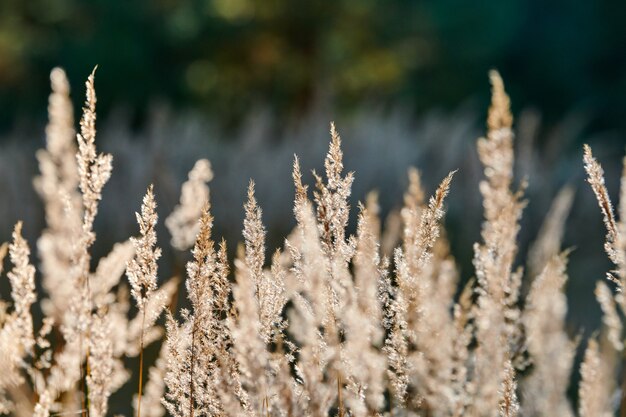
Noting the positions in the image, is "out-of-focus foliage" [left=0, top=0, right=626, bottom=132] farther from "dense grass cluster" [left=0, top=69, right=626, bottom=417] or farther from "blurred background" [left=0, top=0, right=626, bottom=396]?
"dense grass cluster" [left=0, top=69, right=626, bottom=417]

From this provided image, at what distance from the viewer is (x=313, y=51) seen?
16.7 m

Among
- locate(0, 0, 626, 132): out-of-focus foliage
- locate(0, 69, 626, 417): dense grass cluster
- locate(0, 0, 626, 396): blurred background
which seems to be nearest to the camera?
locate(0, 69, 626, 417): dense grass cluster

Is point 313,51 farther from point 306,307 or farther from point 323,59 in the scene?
point 306,307

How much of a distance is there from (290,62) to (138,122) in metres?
3.41

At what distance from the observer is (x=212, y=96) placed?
17500 millimetres

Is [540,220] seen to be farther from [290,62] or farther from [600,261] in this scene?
[290,62]

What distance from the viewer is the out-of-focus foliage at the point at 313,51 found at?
1545 cm

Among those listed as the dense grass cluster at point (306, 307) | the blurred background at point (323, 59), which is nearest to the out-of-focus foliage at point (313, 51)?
the blurred background at point (323, 59)

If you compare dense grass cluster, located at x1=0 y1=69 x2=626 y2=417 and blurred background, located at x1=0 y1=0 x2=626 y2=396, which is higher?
blurred background, located at x1=0 y1=0 x2=626 y2=396

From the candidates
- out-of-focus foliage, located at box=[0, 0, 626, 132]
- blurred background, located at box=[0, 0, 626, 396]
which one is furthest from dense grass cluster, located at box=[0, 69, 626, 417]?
out-of-focus foliage, located at box=[0, 0, 626, 132]

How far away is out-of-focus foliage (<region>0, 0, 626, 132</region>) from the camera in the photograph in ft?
50.7

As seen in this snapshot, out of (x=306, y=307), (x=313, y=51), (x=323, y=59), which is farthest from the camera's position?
(x=313, y=51)

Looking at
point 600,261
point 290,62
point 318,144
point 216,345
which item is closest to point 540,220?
point 600,261

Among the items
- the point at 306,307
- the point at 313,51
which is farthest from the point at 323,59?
the point at 306,307
